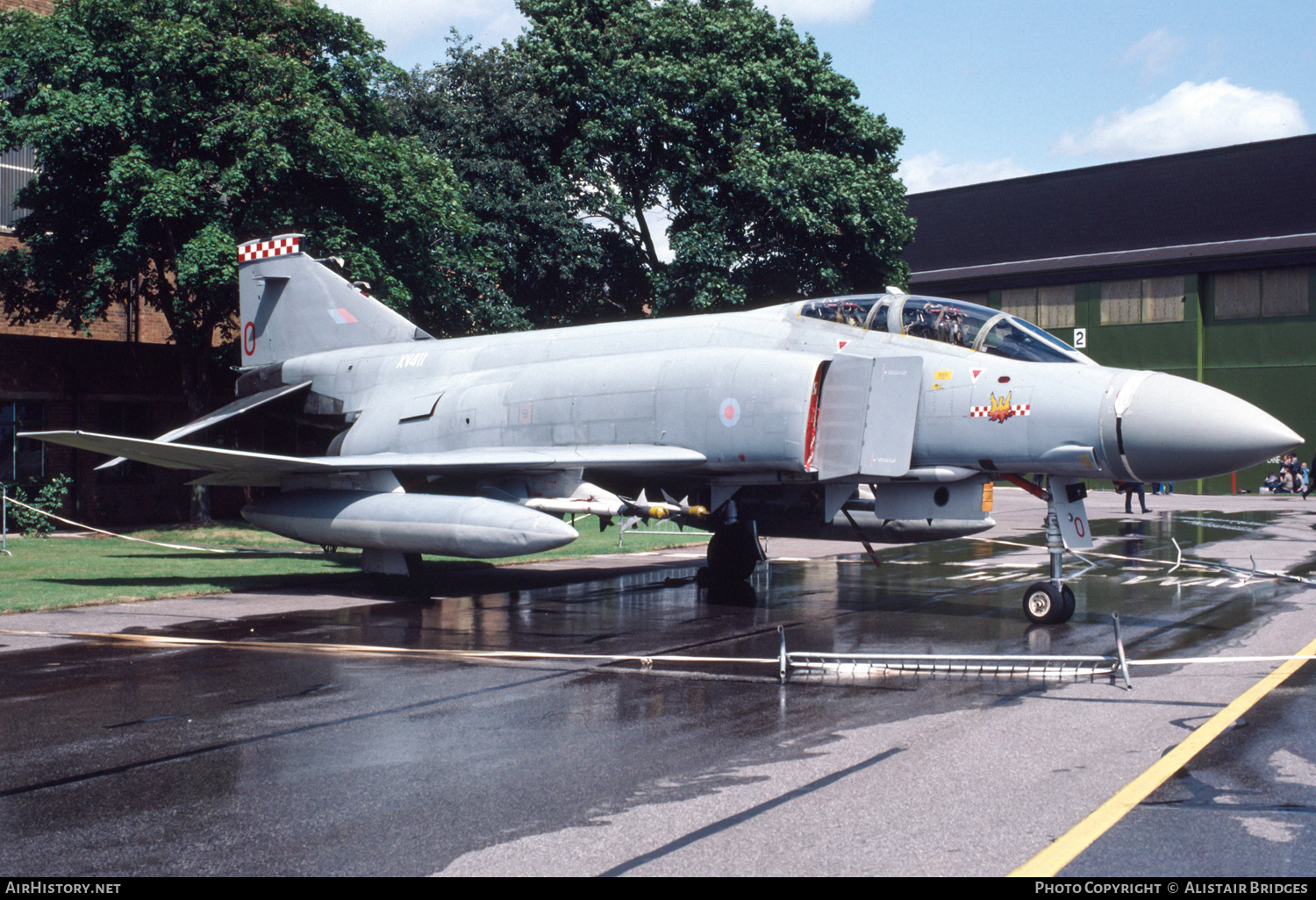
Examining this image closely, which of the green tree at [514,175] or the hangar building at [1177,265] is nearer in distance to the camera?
the green tree at [514,175]

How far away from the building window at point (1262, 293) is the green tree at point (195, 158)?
3613 centimetres

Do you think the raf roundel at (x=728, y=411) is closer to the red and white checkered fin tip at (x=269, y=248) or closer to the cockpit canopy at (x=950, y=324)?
the cockpit canopy at (x=950, y=324)

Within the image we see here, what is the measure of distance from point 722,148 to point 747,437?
70.4 ft

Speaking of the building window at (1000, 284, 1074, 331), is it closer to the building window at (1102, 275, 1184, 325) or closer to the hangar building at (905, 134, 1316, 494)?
the hangar building at (905, 134, 1316, 494)

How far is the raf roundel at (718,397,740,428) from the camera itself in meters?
12.1

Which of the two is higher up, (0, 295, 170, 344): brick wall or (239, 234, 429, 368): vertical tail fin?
(0, 295, 170, 344): brick wall

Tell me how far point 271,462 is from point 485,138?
65.1 feet

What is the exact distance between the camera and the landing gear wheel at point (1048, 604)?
10.5 meters

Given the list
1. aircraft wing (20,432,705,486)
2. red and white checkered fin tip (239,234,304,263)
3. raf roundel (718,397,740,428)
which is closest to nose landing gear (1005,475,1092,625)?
raf roundel (718,397,740,428)

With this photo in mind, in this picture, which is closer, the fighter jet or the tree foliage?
the fighter jet

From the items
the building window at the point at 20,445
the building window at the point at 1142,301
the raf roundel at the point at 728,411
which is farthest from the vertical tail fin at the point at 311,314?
the building window at the point at 1142,301

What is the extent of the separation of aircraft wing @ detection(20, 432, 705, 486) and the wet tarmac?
182cm

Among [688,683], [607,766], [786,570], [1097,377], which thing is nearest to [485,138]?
[786,570]

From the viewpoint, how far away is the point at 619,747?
20.3 ft
